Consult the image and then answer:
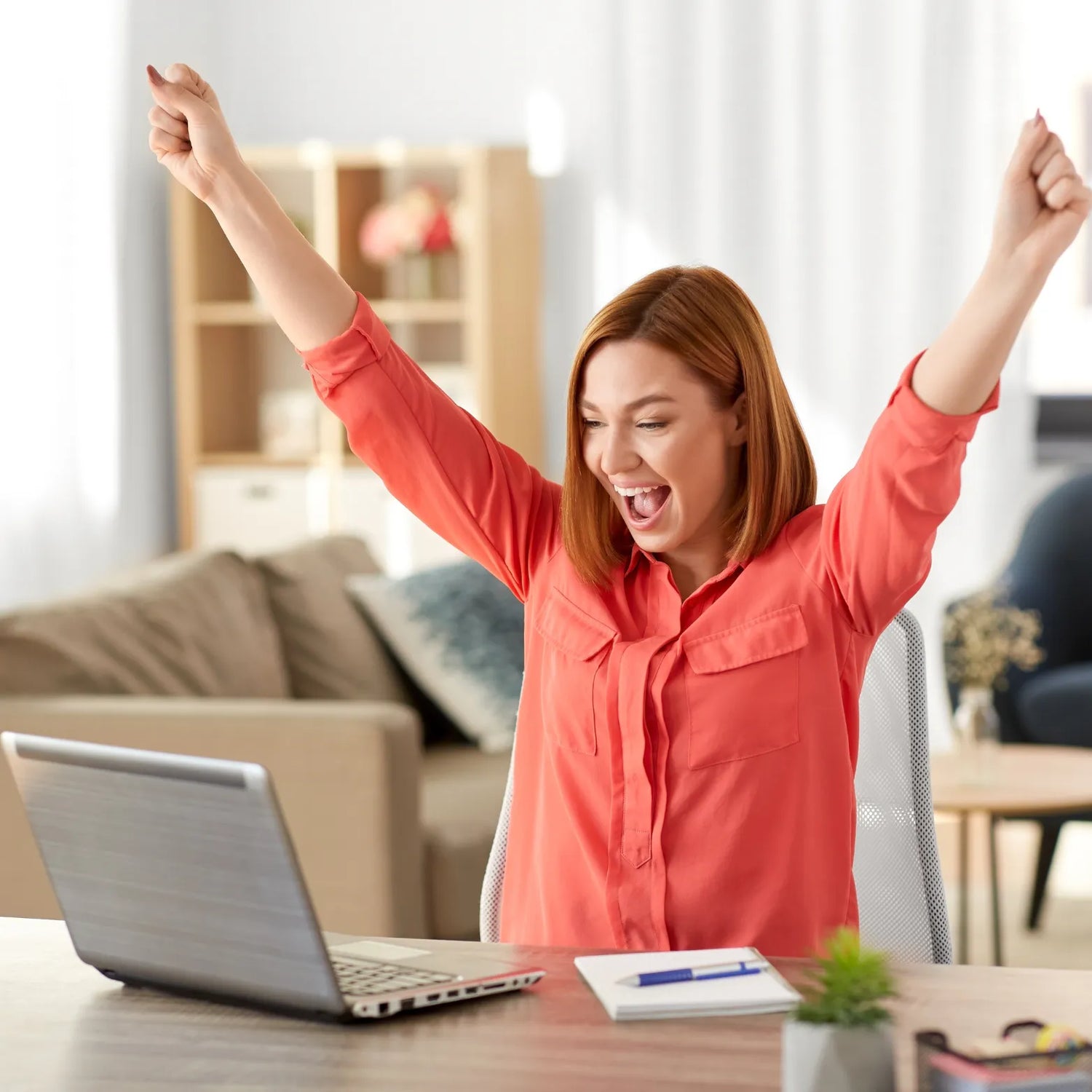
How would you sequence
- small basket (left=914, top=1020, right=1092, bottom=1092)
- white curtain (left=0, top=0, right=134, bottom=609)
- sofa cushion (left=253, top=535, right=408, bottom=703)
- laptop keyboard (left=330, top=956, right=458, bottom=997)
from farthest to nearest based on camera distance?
white curtain (left=0, top=0, right=134, bottom=609), sofa cushion (left=253, top=535, right=408, bottom=703), laptop keyboard (left=330, top=956, right=458, bottom=997), small basket (left=914, top=1020, right=1092, bottom=1092)

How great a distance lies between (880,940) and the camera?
1415 mm

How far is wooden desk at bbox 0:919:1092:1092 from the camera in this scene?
0.92 metres

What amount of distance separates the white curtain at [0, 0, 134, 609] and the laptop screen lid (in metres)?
2.92

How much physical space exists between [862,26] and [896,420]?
3.78m

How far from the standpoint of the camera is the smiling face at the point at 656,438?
132cm

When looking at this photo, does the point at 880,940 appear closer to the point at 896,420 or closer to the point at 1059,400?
the point at 896,420

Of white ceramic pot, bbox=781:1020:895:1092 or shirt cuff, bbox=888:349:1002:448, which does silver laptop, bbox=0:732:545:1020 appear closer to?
white ceramic pot, bbox=781:1020:895:1092

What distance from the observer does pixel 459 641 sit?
10.9 feet

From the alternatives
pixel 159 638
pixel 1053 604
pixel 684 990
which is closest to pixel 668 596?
pixel 684 990

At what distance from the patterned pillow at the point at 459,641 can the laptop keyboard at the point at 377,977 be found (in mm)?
2184

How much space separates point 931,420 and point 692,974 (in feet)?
1.39

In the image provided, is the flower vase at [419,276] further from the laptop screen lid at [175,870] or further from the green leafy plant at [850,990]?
the green leafy plant at [850,990]

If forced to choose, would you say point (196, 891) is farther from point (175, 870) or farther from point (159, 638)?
point (159, 638)

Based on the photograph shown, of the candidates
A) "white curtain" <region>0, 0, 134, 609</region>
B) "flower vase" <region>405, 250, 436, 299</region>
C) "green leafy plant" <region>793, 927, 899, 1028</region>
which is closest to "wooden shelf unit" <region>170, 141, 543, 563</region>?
"flower vase" <region>405, 250, 436, 299</region>
